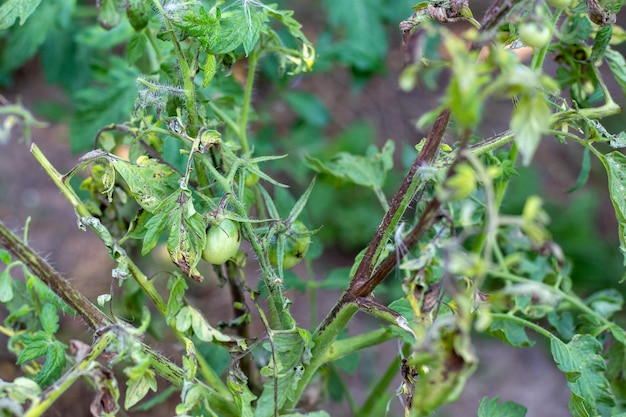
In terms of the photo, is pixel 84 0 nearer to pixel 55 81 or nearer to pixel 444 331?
pixel 55 81

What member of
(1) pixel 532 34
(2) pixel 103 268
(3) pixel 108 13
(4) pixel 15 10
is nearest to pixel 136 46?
(3) pixel 108 13

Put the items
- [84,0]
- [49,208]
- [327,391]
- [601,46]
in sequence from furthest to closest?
[49,208], [84,0], [327,391], [601,46]

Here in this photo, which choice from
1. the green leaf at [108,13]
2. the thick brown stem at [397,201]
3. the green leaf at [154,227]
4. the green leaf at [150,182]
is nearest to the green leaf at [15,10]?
the green leaf at [108,13]

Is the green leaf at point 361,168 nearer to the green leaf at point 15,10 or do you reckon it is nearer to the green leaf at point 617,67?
the green leaf at point 617,67

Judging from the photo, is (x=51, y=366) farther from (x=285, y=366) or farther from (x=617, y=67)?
(x=617, y=67)

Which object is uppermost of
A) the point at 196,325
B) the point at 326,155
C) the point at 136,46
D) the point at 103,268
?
the point at 136,46

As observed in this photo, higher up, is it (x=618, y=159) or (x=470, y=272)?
(x=470, y=272)

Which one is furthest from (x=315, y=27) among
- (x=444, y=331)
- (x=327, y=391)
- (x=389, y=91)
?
(x=444, y=331)

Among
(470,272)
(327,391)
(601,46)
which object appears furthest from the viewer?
(327,391)
